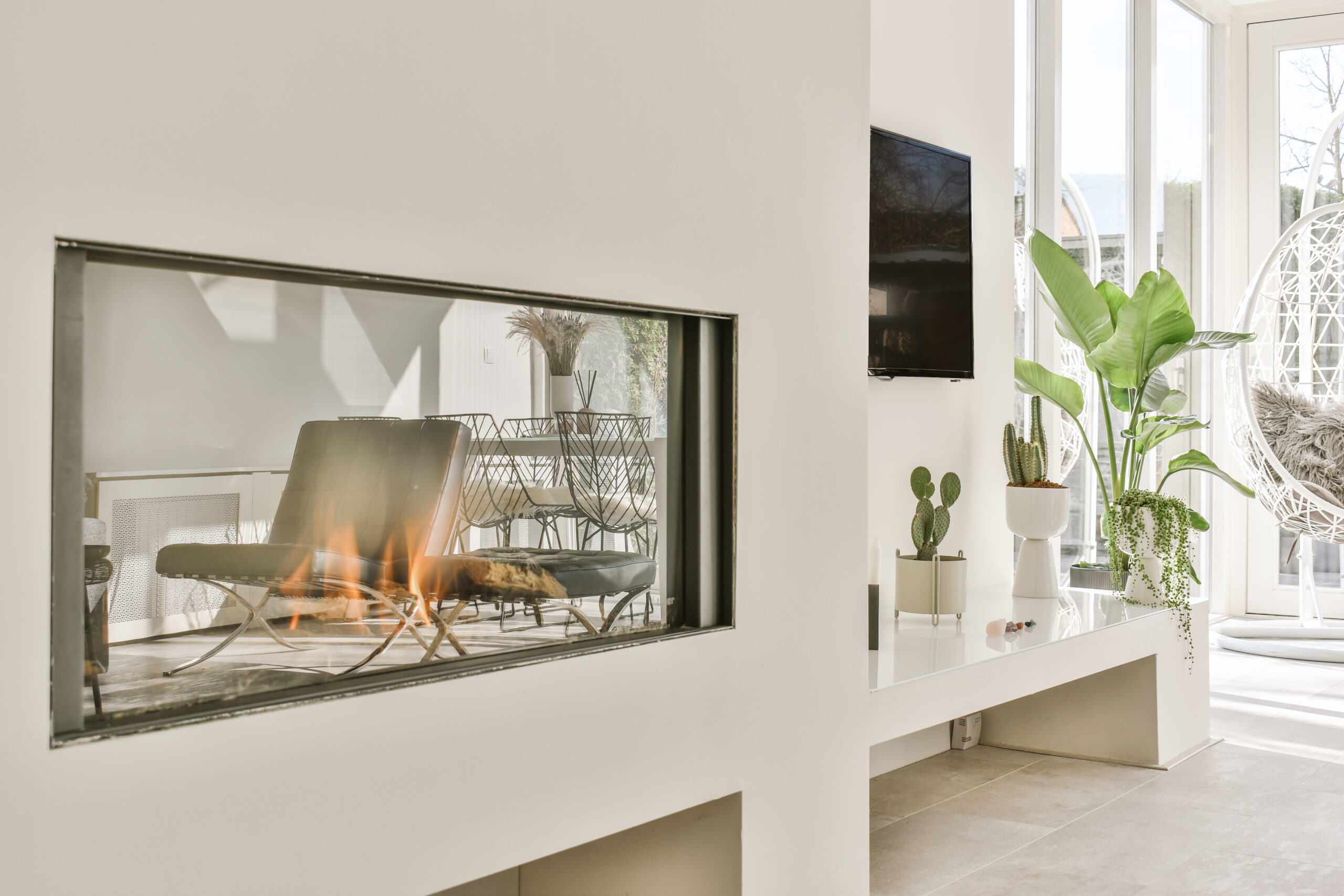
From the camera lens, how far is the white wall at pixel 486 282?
113 centimetres

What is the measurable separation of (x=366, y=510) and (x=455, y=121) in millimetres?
516

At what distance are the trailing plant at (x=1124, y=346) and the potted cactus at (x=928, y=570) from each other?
0.87 metres

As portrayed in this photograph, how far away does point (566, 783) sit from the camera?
1.61 m

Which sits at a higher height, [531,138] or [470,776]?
[531,138]

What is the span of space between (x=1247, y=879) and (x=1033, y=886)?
1.45 feet

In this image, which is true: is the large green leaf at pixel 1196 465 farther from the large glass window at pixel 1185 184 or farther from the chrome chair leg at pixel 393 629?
the chrome chair leg at pixel 393 629

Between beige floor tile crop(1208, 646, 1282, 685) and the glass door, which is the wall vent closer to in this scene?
beige floor tile crop(1208, 646, 1282, 685)

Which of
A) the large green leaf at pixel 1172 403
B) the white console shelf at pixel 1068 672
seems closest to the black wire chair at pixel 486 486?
the white console shelf at pixel 1068 672

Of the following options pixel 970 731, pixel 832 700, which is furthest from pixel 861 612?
pixel 970 731

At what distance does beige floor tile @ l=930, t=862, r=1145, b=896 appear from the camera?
7.50ft

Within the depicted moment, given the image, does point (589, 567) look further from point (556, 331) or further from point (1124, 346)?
point (1124, 346)

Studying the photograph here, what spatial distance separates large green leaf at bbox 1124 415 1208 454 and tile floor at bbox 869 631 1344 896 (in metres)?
0.94

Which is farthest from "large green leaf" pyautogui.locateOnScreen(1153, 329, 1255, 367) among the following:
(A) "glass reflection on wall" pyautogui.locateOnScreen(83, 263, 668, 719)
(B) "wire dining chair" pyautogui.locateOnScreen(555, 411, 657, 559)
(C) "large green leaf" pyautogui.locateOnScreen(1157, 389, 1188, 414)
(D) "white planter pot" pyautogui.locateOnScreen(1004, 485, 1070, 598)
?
(A) "glass reflection on wall" pyautogui.locateOnScreen(83, 263, 668, 719)

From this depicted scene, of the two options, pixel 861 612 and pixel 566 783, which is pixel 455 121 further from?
pixel 861 612
